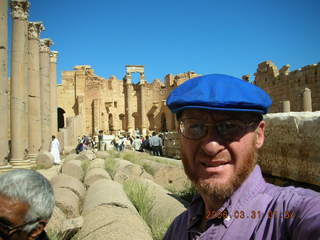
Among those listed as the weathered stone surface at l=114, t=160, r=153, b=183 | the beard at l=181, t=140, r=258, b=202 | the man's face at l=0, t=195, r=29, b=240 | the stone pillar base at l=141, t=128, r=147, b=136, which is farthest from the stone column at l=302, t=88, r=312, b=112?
the stone pillar base at l=141, t=128, r=147, b=136

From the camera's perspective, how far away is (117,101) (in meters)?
38.0

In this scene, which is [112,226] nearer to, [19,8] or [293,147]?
[293,147]

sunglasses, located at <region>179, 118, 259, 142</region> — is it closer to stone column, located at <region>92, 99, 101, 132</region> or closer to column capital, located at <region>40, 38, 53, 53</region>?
column capital, located at <region>40, 38, 53, 53</region>

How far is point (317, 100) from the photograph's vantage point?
1914 cm

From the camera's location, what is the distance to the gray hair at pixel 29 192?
76.0 inches

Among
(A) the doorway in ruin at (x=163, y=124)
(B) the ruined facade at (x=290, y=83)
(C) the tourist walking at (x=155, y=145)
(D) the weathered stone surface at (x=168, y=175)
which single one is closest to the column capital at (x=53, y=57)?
(C) the tourist walking at (x=155, y=145)

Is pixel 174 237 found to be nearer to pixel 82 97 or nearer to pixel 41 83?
pixel 41 83

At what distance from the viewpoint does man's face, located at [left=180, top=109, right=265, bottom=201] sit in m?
1.33

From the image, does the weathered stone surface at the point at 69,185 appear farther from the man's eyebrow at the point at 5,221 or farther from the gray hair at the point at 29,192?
the man's eyebrow at the point at 5,221

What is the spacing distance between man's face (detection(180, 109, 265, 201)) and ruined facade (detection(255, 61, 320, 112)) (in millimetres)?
15509

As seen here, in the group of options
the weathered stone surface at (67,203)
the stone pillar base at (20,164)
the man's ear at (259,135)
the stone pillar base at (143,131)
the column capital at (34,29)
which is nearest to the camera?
the man's ear at (259,135)

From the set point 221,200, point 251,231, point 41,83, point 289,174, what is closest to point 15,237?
point 221,200

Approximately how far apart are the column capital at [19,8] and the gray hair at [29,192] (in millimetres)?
14758

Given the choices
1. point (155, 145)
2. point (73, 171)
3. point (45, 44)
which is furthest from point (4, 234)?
point (45, 44)
